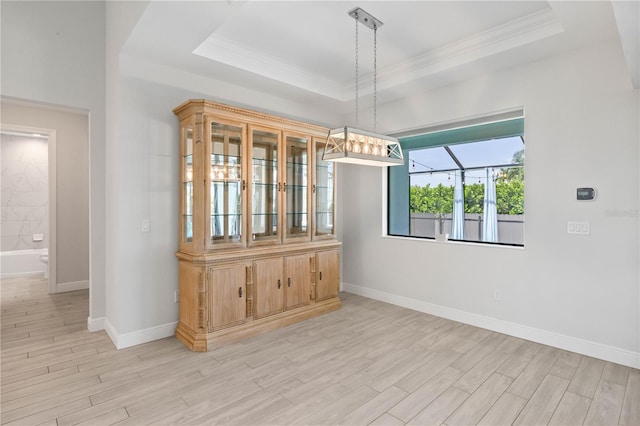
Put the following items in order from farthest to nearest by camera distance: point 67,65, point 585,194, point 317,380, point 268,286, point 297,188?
point 297,188 → point 268,286 → point 67,65 → point 585,194 → point 317,380

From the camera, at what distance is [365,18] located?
300cm

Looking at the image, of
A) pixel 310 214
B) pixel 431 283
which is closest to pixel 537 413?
pixel 431 283

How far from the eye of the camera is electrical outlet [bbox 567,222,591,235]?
10.3 feet

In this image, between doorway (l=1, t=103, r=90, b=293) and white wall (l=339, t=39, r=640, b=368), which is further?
doorway (l=1, t=103, r=90, b=293)

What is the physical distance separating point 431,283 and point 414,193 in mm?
1359

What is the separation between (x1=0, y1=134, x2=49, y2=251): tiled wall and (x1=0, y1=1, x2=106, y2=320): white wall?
4.34m

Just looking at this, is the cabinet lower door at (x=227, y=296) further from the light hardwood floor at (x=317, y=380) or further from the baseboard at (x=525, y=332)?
the baseboard at (x=525, y=332)

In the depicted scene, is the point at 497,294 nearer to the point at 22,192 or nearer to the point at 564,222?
the point at 564,222

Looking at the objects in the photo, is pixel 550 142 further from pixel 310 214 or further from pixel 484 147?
pixel 310 214

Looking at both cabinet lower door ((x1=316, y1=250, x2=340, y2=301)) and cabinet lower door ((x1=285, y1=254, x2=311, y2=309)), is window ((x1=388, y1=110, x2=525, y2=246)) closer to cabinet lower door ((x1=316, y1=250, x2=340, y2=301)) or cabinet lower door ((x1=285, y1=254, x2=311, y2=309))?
cabinet lower door ((x1=316, y1=250, x2=340, y2=301))

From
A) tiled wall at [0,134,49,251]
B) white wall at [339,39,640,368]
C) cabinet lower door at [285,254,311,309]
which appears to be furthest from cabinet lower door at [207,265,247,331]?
tiled wall at [0,134,49,251]

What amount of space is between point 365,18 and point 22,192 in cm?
745

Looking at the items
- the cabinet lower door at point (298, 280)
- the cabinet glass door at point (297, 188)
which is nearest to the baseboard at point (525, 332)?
the cabinet lower door at point (298, 280)

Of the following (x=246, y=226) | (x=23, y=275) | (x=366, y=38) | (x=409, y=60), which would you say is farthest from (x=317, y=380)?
(x=23, y=275)
